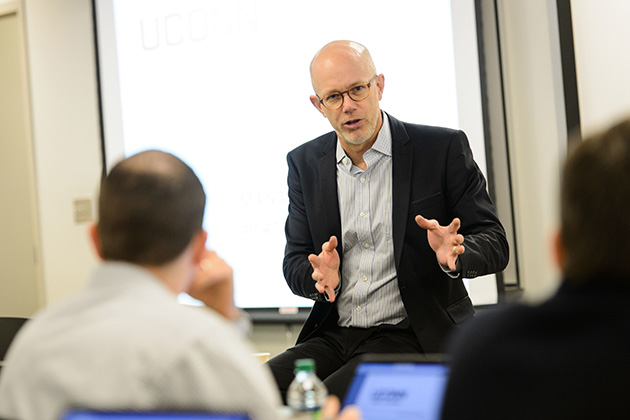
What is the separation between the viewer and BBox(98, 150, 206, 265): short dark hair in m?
1.07

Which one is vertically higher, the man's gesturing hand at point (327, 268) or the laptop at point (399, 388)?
the man's gesturing hand at point (327, 268)

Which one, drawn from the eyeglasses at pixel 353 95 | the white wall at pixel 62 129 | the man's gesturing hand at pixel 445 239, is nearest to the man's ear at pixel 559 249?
the man's gesturing hand at pixel 445 239

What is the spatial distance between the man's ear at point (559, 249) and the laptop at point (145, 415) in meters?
0.44

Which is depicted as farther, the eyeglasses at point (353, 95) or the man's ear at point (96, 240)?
the eyeglasses at point (353, 95)

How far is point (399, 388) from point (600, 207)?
1.56 feet

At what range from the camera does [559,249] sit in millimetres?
875

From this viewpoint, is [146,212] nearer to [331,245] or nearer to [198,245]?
[198,245]

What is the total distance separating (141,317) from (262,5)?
9.89 feet

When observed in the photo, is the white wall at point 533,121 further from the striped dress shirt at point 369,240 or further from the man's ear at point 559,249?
the man's ear at point 559,249

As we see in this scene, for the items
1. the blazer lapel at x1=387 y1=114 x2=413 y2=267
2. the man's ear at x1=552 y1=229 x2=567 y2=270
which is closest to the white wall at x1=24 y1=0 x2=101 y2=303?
the blazer lapel at x1=387 y1=114 x2=413 y2=267

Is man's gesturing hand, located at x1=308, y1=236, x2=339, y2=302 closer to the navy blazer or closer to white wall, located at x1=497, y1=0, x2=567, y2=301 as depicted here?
the navy blazer

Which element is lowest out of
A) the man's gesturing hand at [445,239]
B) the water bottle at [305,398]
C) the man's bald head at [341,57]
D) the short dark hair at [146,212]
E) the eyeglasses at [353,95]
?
the water bottle at [305,398]

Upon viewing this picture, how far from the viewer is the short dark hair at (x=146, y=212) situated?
1.07 m

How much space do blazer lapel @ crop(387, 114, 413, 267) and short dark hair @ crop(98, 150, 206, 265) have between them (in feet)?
4.41
